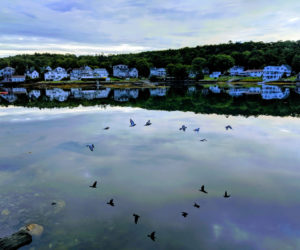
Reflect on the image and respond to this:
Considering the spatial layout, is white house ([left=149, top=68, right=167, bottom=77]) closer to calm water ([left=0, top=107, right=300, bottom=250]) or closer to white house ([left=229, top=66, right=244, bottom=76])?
white house ([left=229, top=66, right=244, bottom=76])

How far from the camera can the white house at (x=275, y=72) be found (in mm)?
130250

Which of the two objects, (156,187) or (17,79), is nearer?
(156,187)

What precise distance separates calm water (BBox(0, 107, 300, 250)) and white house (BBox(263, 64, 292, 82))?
112250mm

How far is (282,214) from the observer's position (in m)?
12.6

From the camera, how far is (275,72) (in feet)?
431

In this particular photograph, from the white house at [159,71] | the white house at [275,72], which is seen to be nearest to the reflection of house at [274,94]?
the white house at [275,72]

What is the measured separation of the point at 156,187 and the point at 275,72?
13349 cm

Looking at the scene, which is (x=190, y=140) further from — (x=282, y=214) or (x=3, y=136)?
(x=3, y=136)

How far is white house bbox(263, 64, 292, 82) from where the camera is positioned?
130 m

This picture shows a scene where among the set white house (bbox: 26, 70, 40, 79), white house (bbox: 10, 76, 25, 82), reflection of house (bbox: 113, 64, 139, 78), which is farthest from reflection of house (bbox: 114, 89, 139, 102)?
white house (bbox: 26, 70, 40, 79)

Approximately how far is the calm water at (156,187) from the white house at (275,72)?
11225cm

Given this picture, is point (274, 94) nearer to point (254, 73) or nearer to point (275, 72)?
point (275, 72)

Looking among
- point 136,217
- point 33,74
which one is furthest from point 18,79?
point 136,217

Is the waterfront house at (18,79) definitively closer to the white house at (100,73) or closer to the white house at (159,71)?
the white house at (100,73)
